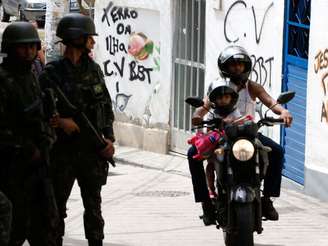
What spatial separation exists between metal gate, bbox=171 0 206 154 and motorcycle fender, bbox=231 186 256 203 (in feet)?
23.7

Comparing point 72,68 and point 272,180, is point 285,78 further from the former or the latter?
point 72,68

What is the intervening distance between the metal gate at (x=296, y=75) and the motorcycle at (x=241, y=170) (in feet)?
13.9

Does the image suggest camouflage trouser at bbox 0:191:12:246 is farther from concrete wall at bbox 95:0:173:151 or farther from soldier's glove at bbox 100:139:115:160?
concrete wall at bbox 95:0:173:151

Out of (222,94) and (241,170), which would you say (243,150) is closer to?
(241,170)

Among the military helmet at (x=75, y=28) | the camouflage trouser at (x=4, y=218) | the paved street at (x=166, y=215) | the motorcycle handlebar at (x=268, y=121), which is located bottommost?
the paved street at (x=166, y=215)

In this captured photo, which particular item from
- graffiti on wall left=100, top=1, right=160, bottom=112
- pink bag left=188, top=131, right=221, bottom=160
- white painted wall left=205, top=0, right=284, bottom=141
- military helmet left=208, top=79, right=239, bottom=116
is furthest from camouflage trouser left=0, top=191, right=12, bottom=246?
graffiti on wall left=100, top=1, right=160, bottom=112

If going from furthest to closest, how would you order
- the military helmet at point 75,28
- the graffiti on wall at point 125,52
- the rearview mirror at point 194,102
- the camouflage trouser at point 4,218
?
1. the graffiti on wall at point 125,52
2. the rearview mirror at point 194,102
3. the military helmet at point 75,28
4. the camouflage trouser at point 4,218

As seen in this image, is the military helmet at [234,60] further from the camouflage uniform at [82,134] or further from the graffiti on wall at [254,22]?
the graffiti on wall at [254,22]

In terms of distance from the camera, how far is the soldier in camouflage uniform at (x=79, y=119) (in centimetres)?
894

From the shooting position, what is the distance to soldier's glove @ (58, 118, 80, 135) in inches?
348

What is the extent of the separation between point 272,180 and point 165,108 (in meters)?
7.33

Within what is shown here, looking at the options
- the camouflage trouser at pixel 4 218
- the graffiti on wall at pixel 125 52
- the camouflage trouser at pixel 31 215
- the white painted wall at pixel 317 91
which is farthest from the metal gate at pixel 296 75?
the camouflage trouser at pixel 4 218

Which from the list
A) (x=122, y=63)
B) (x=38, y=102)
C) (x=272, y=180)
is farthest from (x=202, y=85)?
(x=38, y=102)

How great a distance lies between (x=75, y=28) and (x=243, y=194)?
1742 millimetres
